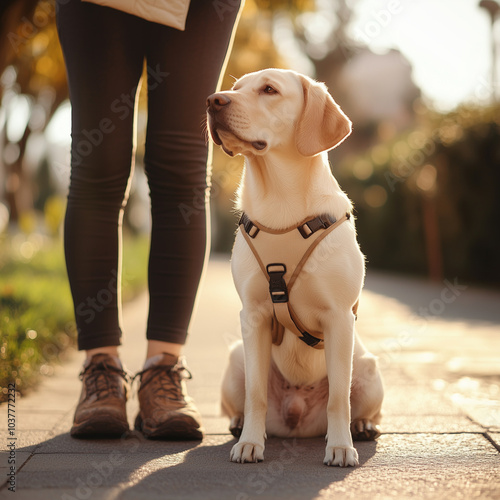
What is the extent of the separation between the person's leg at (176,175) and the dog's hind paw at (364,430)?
1.85 feet

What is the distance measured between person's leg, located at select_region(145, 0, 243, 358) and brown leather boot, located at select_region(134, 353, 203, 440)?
2.7 inches

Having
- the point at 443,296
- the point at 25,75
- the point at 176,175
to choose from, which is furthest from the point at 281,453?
the point at 25,75

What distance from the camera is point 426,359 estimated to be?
4.56 metres

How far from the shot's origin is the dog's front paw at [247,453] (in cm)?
213

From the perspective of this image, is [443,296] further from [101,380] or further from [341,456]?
[341,456]

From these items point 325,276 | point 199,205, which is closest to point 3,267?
point 199,205

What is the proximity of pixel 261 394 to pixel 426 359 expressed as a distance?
8.25 feet

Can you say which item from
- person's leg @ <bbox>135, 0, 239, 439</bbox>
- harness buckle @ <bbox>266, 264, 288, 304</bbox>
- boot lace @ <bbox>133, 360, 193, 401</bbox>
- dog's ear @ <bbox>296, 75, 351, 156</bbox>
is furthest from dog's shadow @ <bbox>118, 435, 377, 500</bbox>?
dog's ear @ <bbox>296, 75, 351, 156</bbox>

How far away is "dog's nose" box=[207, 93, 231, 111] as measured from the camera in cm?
232

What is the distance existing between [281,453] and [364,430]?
35 cm

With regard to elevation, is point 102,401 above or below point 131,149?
below

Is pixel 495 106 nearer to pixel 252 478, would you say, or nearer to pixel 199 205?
pixel 199 205

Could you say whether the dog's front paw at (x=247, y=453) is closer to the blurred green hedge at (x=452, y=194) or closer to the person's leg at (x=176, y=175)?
the person's leg at (x=176, y=175)

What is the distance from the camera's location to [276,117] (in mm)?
2432
